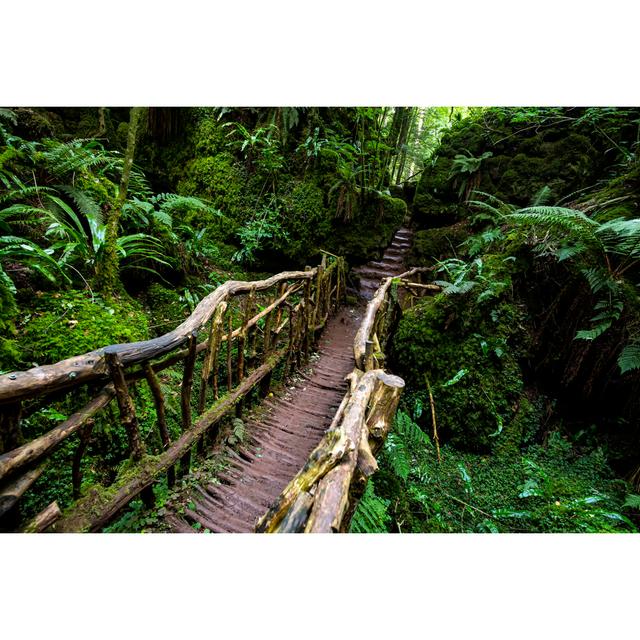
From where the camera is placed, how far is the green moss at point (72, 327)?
261 centimetres

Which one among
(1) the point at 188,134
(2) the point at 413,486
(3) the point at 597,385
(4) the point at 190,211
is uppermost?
(1) the point at 188,134

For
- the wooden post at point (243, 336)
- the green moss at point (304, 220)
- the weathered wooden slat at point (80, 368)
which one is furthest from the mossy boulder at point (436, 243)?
the weathered wooden slat at point (80, 368)

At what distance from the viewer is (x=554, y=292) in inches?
165

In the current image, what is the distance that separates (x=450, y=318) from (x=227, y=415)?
3230 mm

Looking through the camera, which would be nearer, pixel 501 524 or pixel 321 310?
pixel 501 524

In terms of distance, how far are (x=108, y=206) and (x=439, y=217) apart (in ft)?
25.0

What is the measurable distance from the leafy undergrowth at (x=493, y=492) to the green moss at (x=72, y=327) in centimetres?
273

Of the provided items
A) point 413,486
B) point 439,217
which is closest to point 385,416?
point 413,486

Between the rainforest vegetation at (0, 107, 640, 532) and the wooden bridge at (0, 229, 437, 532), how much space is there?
163mm

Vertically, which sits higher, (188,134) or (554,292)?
(188,134)

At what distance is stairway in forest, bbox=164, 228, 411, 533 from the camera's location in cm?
240

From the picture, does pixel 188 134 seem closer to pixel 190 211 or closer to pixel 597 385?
pixel 190 211

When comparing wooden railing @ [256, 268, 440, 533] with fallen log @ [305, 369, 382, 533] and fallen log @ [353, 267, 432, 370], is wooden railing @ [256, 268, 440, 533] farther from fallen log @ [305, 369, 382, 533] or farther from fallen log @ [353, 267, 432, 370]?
fallen log @ [353, 267, 432, 370]

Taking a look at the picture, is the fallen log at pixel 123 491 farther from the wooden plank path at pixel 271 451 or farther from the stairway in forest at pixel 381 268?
the stairway in forest at pixel 381 268
